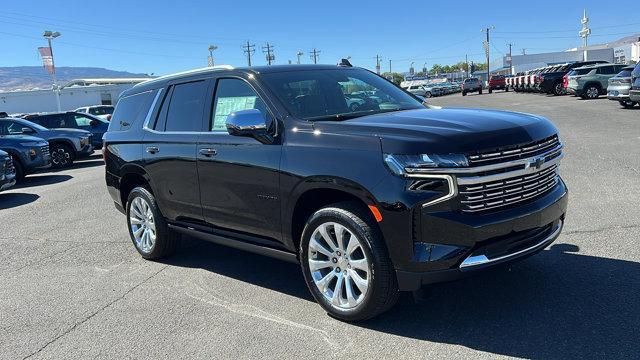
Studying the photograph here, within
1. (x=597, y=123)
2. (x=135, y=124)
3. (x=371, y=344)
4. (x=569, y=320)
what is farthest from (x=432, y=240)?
(x=597, y=123)

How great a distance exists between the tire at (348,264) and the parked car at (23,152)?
12.1 meters

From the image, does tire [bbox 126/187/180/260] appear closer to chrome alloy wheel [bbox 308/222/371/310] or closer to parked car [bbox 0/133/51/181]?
chrome alloy wheel [bbox 308/222/371/310]

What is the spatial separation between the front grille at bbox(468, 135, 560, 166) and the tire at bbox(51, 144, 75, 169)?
51.9ft

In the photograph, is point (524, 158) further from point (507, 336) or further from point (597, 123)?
point (597, 123)

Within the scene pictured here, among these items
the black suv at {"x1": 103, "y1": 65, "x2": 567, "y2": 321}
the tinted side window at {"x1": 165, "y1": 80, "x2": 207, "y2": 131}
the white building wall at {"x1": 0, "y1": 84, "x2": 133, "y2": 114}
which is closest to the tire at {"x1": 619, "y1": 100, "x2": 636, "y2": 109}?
the black suv at {"x1": 103, "y1": 65, "x2": 567, "y2": 321}

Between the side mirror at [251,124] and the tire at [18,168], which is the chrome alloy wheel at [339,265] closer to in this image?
the side mirror at [251,124]

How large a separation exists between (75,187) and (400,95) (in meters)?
9.38

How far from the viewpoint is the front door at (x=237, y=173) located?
14.5ft

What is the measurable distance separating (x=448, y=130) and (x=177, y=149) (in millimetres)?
2767

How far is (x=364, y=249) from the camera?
3.79 m

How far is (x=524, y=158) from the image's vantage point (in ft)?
12.3

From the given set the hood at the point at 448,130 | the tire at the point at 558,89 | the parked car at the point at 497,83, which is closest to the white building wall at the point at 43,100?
the parked car at the point at 497,83

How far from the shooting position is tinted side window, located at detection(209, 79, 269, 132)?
15.6 feet

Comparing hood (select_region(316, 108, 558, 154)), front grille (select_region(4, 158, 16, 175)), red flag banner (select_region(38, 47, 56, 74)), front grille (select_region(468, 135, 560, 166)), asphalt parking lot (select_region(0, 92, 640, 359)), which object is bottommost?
asphalt parking lot (select_region(0, 92, 640, 359))
